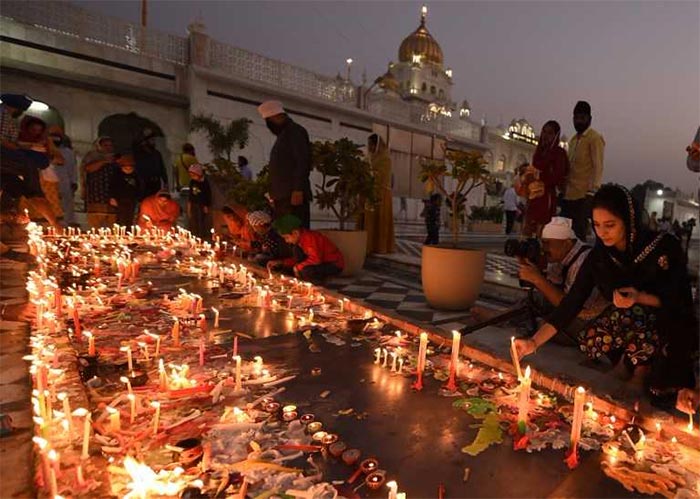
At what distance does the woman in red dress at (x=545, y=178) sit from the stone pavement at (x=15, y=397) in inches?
171

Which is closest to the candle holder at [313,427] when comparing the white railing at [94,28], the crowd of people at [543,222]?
the crowd of people at [543,222]

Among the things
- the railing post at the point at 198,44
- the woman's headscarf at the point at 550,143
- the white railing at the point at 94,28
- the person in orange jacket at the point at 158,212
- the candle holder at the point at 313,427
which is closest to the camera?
the candle holder at the point at 313,427

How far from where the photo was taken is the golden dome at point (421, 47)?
42.2m

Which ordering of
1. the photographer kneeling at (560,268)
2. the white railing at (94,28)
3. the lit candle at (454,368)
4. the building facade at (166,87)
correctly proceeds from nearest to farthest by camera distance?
the lit candle at (454,368)
the photographer kneeling at (560,268)
the building facade at (166,87)
the white railing at (94,28)

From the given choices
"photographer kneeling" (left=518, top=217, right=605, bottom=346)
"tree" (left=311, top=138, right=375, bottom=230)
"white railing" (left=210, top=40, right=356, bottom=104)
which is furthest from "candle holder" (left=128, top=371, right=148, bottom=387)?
"white railing" (left=210, top=40, right=356, bottom=104)

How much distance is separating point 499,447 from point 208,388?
1321mm

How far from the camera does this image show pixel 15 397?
1830 millimetres

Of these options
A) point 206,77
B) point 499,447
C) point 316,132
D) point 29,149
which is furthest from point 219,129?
point 499,447

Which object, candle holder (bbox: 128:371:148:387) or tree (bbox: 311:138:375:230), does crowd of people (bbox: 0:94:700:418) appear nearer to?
tree (bbox: 311:138:375:230)

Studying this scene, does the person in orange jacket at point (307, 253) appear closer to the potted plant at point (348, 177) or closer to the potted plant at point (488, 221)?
the potted plant at point (348, 177)

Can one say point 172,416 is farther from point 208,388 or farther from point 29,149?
point 29,149

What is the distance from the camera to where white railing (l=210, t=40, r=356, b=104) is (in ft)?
57.9

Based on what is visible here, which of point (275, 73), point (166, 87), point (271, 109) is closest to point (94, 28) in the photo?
point (166, 87)

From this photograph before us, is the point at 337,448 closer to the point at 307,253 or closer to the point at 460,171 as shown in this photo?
the point at 460,171
